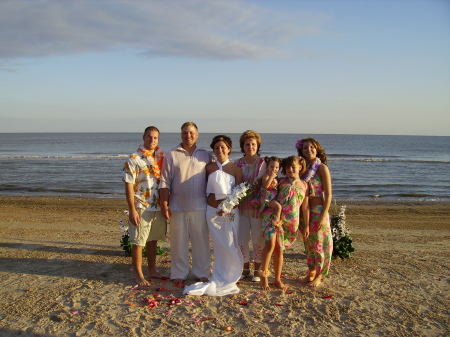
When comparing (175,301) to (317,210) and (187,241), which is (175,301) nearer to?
(187,241)

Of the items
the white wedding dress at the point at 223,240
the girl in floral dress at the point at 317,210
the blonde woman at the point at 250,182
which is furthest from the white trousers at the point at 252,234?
the girl in floral dress at the point at 317,210

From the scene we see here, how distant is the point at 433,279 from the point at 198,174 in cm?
364

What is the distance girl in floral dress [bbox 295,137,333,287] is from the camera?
5.20 m

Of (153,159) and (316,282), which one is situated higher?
(153,159)

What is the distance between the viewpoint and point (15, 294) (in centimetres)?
496

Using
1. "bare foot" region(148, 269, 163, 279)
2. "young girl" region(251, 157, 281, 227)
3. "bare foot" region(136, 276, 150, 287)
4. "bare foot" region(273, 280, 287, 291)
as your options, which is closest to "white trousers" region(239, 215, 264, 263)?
"young girl" region(251, 157, 281, 227)

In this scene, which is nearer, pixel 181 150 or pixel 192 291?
pixel 192 291

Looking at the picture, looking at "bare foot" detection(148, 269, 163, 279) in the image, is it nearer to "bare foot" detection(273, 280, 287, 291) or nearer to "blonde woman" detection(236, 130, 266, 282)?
"blonde woman" detection(236, 130, 266, 282)

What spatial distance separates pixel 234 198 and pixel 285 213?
0.73 meters

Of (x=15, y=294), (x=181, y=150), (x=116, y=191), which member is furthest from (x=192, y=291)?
(x=116, y=191)

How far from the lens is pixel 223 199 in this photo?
16.7 ft

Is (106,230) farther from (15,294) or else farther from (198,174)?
(198,174)

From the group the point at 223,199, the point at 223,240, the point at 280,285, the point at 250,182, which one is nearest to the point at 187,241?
the point at 223,240

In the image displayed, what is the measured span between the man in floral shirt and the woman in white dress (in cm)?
Answer: 72
